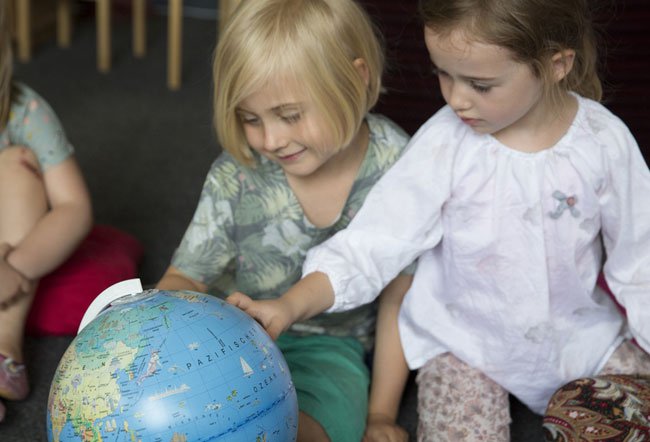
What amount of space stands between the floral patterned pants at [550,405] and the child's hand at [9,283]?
2.81 ft

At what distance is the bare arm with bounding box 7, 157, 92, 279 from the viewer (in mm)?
1931

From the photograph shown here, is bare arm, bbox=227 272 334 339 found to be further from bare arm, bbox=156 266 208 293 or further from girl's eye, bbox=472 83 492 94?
girl's eye, bbox=472 83 492 94

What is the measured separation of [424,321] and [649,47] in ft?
3.40

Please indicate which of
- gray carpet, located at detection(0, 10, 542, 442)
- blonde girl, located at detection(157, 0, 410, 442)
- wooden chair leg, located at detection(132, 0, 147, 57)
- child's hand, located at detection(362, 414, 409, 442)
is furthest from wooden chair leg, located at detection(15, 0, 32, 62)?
child's hand, located at detection(362, 414, 409, 442)

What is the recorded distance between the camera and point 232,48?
1.63 metres

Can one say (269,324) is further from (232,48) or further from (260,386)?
(232,48)

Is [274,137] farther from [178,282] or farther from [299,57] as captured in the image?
[178,282]

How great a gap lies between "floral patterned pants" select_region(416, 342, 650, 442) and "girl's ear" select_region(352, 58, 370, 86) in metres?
0.57

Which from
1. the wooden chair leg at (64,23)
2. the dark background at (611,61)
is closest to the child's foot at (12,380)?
the dark background at (611,61)

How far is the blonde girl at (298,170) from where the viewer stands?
1.61 m

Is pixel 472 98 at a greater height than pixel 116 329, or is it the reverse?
pixel 472 98

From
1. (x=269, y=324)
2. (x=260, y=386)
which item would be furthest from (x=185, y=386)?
(x=269, y=324)

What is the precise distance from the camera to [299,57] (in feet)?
5.24

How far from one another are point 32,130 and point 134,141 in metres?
1.34
